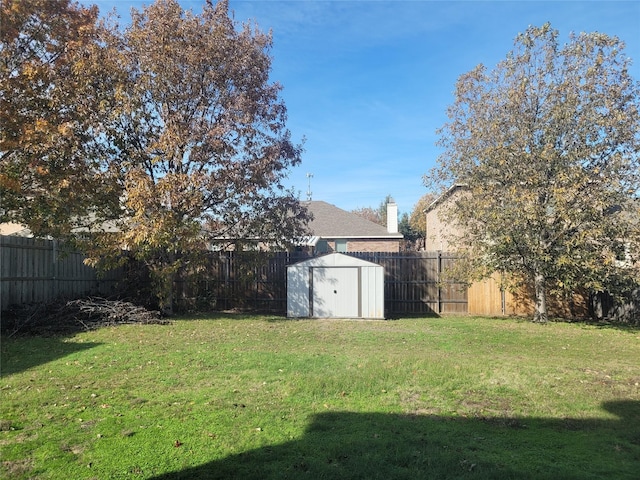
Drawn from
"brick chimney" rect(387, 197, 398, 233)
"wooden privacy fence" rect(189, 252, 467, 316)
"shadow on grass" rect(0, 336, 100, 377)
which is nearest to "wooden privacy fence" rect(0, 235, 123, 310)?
"shadow on grass" rect(0, 336, 100, 377)

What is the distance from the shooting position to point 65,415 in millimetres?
4863

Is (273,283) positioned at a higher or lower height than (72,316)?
higher

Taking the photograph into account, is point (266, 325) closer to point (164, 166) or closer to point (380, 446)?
point (164, 166)

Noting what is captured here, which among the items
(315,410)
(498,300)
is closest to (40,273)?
(315,410)

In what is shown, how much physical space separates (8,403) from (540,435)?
555 cm

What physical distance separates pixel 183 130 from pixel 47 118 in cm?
328

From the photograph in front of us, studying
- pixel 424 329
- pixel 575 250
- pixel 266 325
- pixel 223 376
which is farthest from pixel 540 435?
pixel 575 250

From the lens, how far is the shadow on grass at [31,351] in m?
7.20

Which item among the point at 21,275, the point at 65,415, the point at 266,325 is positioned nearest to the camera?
the point at 65,415

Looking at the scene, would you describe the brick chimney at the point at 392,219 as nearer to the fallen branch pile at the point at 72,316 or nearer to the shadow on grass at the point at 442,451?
the fallen branch pile at the point at 72,316

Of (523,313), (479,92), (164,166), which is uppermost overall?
(479,92)

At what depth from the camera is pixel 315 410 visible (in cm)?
514

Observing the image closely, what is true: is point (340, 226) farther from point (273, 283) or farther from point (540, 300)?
point (540, 300)

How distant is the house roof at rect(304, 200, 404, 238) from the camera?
29.9 metres
